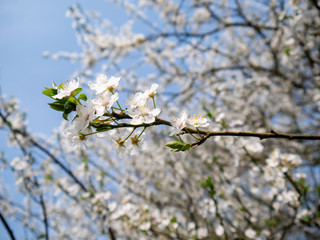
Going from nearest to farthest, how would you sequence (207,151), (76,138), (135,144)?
(76,138) → (135,144) → (207,151)

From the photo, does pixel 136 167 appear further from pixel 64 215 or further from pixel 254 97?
pixel 254 97

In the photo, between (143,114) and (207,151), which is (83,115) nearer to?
(143,114)

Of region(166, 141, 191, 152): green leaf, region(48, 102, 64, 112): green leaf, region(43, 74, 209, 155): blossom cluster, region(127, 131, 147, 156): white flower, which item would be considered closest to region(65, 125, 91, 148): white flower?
region(43, 74, 209, 155): blossom cluster

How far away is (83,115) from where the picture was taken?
2.86 feet

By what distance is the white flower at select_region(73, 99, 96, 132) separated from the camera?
0.86 meters

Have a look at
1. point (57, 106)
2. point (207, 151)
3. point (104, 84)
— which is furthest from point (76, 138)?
point (207, 151)

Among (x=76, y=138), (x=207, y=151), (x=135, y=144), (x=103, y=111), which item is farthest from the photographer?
(x=207, y=151)

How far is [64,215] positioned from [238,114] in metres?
5.84

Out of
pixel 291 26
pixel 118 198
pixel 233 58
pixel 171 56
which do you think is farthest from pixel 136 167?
pixel 291 26

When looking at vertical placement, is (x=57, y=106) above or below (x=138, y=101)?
below

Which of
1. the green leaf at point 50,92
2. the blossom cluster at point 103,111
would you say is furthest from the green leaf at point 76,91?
the green leaf at point 50,92

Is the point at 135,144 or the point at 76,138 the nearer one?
the point at 76,138

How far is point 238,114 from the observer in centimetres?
517

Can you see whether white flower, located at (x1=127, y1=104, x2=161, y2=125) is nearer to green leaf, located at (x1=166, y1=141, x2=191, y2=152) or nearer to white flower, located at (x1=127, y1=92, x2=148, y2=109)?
white flower, located at (x1=127, y1=92, x2=148, y2=109)
